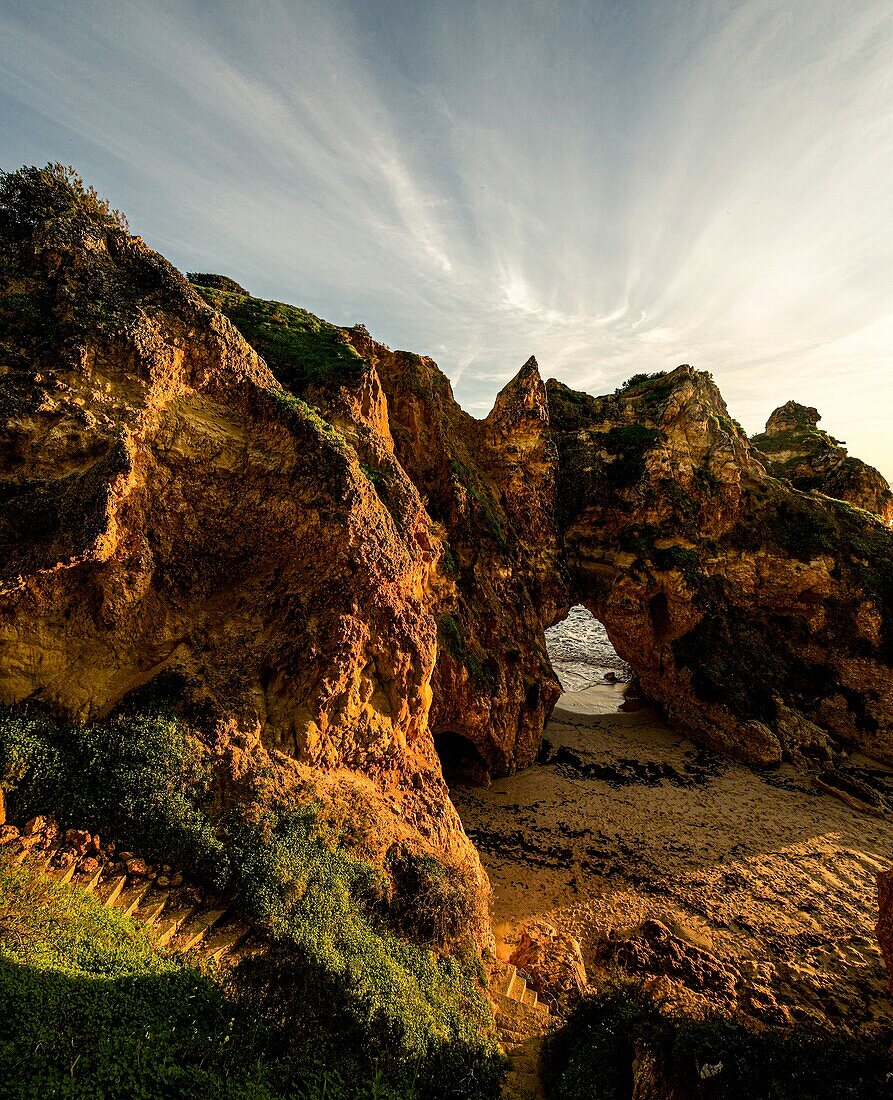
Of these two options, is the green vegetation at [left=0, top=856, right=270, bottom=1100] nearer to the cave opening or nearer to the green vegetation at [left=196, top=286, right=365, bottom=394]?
the cave opening

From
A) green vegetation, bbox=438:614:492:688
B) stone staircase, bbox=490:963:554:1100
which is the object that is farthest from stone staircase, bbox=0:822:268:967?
green vegetation, bbox=438:614:492:688

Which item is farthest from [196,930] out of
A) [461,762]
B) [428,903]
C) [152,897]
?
[461,762]

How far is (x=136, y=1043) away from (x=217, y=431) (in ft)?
40.6

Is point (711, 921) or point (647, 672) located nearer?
point (711, 921)

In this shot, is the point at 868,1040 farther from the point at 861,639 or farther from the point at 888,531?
Answer: the point at 888,531

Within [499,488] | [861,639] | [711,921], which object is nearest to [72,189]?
[499,488]

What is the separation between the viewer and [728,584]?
2658 centimetres

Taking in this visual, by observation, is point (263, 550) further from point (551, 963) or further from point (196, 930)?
point (551, 963)

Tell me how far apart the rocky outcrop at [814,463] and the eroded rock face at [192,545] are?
115 ft

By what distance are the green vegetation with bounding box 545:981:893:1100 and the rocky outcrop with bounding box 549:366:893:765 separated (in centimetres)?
Answer: 1589

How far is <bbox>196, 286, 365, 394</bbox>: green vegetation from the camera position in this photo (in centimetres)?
1697

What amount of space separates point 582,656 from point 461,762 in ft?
97.7

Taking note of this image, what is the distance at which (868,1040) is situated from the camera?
9.53 m

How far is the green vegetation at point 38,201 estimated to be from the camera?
12.2 meters
